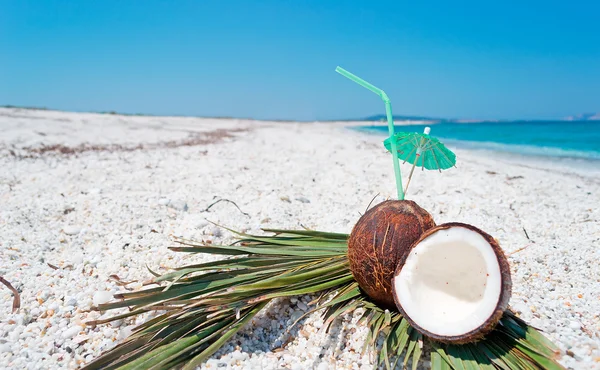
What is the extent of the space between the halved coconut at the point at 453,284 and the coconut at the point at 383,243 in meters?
0.11

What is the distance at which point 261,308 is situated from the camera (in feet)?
7.37

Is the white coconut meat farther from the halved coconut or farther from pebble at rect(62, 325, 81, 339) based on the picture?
pebble at rect(62, 325, 81, 339)

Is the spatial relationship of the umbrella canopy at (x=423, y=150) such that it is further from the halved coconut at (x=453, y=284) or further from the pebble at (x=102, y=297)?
the pebble at (x=102, y=297)

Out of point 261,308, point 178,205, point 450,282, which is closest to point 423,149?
point 450,282

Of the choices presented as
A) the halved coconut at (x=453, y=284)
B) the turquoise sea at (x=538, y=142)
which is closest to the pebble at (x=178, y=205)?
the halved coconut at (x=453, y=284)

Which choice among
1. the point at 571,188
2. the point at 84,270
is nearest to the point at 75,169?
the point at 84,270

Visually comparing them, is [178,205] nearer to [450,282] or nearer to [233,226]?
[233,226]

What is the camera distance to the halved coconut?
1739mm

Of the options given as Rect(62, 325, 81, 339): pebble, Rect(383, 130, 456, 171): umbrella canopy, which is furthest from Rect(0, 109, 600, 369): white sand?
Rect(383, 130, 456, 171): umbrella canopy

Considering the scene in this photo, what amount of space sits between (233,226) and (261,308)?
Result: 169 cm

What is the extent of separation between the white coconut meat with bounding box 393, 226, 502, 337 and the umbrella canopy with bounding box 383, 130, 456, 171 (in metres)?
0.88

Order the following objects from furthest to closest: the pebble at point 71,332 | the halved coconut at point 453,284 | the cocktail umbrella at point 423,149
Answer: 1. the cocktail umbrella at point 423,149
2. the pebble at point 71,332
3. the halved coconut at point 453,284

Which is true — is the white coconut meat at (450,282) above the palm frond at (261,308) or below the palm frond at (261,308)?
above

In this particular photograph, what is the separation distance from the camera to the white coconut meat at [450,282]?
5.79 feet
